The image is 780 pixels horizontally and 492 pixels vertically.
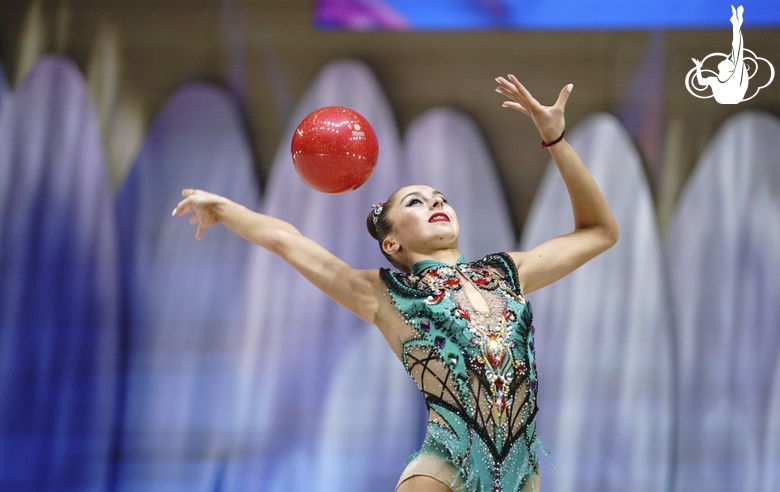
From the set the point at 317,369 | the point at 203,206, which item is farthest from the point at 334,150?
the point at 317,369

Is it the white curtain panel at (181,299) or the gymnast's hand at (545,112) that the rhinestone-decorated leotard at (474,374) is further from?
the white curtain panel at (181,299)

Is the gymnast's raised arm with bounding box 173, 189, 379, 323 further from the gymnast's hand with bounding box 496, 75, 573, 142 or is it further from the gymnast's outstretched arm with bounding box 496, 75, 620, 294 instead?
the gymnast's hand with bounding box 496, 75, 573, 142

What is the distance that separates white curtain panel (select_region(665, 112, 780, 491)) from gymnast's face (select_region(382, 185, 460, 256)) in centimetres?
173

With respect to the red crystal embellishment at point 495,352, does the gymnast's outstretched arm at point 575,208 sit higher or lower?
higher

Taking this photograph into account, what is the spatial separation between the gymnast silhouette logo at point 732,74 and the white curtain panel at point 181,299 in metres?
2.08

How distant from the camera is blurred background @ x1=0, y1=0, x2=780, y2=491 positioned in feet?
11.0

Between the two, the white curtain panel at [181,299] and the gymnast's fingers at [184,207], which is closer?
the gymnast's fingers at [184,207]

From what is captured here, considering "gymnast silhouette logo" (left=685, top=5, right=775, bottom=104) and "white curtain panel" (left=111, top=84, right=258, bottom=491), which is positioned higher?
"gymnast silhouette logo" (left=685, top=5, right=775, bottom=104)

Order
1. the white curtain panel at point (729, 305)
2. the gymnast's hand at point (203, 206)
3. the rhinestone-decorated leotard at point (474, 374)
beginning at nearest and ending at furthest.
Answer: the rhinestone-decorated leotard at point (474, 374), the gymnast's hand at point (203, 206), the white curtain panel at point (729, 305)

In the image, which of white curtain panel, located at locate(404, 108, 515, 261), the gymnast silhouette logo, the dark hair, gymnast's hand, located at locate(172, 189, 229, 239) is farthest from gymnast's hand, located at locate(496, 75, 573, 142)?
the gymnast silhouette logo

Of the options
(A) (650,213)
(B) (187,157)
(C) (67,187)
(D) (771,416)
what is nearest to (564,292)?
(A) (650,213)

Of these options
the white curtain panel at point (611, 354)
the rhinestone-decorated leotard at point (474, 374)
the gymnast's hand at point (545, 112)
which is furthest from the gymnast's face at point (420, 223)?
the white curtain panel at point (611, 354)

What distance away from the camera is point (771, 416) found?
331 centimetres

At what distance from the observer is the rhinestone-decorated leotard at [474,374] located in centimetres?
180
